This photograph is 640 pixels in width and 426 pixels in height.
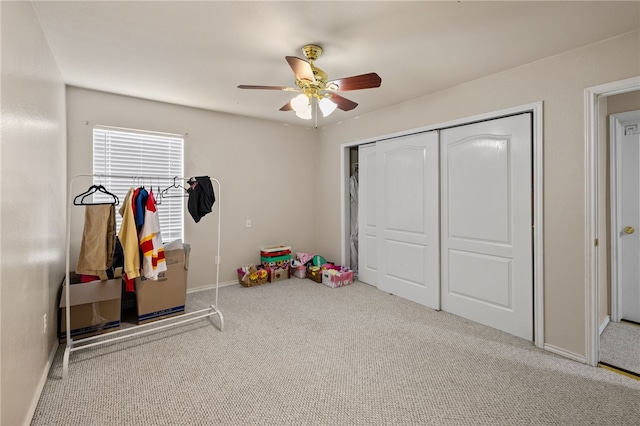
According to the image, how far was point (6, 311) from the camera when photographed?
1469 mm

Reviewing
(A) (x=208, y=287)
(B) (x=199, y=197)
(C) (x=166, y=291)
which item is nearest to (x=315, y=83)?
(B) (x=199, y=197)

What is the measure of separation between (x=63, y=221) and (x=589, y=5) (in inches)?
177

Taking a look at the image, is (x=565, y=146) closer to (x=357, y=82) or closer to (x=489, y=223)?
(x=489, y=223)

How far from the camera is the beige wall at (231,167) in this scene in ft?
11.2

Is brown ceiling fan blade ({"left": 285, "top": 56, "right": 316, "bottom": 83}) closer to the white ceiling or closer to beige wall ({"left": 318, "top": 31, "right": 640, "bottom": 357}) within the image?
the white ceiling

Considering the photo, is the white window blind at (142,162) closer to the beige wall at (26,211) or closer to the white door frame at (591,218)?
the beige wall at (26,211)

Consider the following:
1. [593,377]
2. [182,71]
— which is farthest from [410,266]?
[182,71]

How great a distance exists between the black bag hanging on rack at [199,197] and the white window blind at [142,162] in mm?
613

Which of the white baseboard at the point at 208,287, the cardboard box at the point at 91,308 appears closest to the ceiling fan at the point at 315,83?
the cardboard box at the point at 91,308

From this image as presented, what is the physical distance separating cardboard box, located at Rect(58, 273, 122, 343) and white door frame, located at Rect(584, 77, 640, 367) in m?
3.97

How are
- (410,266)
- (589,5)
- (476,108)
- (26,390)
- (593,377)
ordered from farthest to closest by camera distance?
(410,266)
(476,108)
(593,377)
(589,5)
(26,390)

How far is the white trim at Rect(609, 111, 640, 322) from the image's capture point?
3055 millimetres

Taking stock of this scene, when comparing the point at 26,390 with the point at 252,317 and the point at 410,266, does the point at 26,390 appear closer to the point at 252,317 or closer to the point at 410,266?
the point at 252,317

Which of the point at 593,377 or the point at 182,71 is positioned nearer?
the point at 593,377
